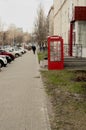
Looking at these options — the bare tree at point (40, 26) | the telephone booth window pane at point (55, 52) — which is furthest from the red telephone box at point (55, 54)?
the bare tree at point (40, 26)

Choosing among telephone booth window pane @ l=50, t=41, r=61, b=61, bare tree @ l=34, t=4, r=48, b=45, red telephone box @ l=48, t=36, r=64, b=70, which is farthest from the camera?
bare tree @ l=34, t=4, r=48, b=45

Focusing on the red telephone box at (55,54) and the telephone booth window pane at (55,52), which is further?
the telephone booth window pane at (55,52)

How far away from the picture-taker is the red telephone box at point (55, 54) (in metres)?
24.8

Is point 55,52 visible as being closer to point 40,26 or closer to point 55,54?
point 55,54

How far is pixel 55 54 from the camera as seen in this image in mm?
25000

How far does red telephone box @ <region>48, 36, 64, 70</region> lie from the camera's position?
24.8 meters

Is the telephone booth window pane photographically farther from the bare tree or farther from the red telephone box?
the bare tree

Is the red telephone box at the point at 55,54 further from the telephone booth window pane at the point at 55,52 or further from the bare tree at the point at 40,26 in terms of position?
the bare tree at the point at 40,26

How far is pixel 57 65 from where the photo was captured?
2481 centimetres

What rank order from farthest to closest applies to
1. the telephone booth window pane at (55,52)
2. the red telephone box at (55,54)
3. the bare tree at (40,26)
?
the bare tree at (40,26)
the telephone booth window pane at (55,52)
the red telephone box at (55,54)

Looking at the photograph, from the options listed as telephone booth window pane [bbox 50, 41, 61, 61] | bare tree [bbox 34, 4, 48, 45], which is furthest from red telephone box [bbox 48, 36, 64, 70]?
bare tree [bbox 34, 4, 48, 45]

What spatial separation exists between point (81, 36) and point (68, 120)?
2499 centimetres

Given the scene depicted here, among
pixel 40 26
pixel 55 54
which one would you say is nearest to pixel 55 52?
pixel 55 54

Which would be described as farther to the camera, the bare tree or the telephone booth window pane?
the bare tree
